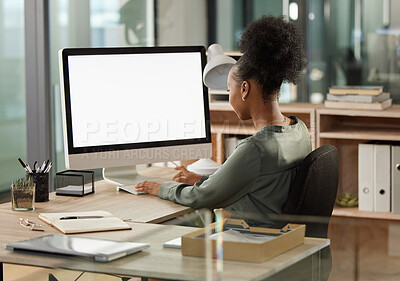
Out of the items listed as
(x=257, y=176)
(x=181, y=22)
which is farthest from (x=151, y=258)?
(x=181, y=22)

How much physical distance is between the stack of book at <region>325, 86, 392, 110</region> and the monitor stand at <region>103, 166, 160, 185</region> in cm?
131

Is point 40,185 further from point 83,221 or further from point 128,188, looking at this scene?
point 83,221

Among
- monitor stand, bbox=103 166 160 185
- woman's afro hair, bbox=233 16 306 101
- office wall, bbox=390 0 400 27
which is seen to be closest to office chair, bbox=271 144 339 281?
woman's afro hair, bbox=233 16 306 101

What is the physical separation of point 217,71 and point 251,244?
107 centimetres

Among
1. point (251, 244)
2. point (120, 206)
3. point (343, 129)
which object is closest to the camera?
point (251, 244)

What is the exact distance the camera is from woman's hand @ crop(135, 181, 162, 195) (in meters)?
2.12

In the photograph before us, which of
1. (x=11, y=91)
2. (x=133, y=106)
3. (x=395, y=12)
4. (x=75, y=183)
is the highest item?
(x=395, y=12)

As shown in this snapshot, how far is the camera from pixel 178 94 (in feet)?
7.43

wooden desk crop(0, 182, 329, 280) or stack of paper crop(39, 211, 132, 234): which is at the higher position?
stack of paper crop(39, 211, 132, 234)

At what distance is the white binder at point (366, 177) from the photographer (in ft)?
10.5

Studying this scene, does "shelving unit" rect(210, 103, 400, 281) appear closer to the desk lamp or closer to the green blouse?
the desk lamp

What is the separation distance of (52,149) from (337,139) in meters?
1.48

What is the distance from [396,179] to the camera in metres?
3.17

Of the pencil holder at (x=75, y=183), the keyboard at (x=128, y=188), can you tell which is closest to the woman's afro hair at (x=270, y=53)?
the keyboard at (x=128, y=188)
